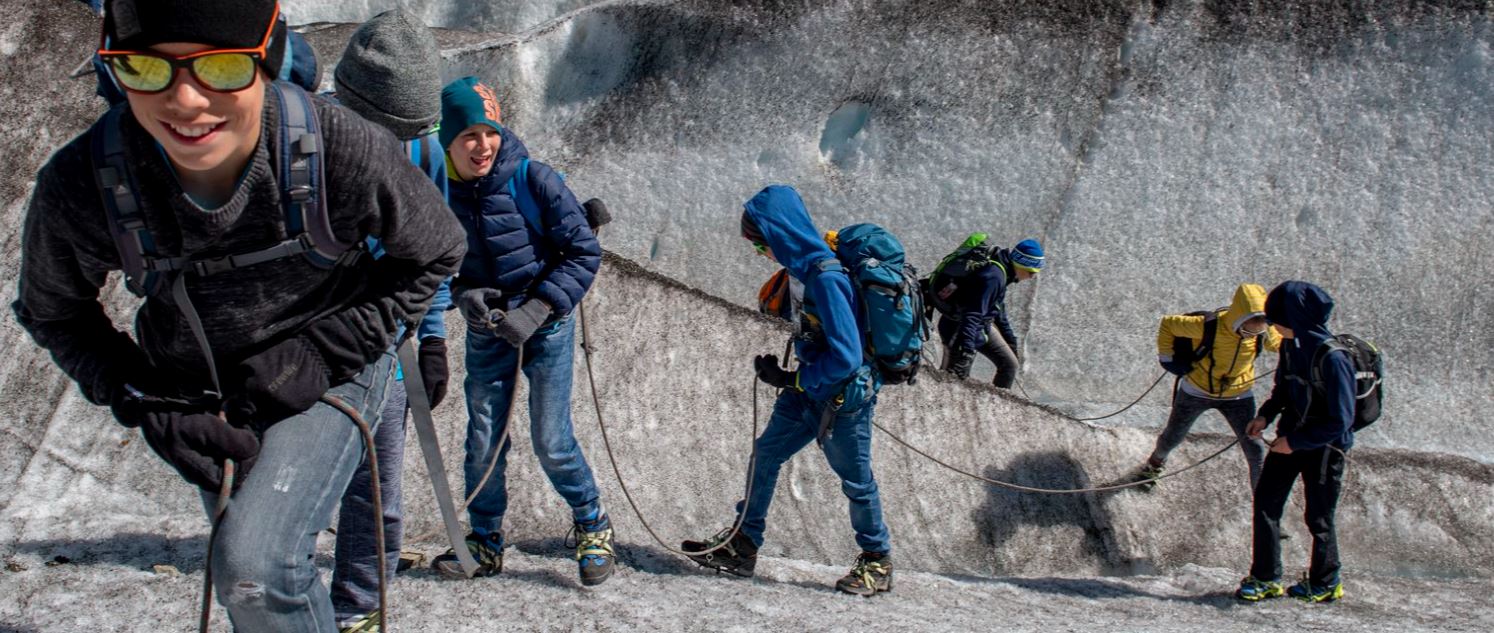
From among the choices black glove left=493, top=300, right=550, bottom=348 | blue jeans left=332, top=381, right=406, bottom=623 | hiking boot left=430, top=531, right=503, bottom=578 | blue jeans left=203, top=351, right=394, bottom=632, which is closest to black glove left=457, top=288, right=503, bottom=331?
black glove left=493, top=300, right=550, bottom=348

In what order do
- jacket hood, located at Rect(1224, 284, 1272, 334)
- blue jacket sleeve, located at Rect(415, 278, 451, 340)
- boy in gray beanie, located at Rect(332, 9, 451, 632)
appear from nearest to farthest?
boy in gray beanie, located at Rect(332, 9, 451, 632), blue jacket sleeve, located at Rect(415, 278, 451, 340), jacket hood, located at Rect(1224, 284, 1272, 334)

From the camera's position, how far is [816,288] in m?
4.54

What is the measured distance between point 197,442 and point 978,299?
21.1 feet

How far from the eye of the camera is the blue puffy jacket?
13.5 ft

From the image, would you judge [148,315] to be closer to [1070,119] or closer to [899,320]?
[899,320]

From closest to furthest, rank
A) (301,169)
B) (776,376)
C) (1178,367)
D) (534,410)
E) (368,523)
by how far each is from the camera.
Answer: (301,169), (368,523), (534,410), (776,376), (1178,367)

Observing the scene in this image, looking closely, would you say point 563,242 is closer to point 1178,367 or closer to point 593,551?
point 593,551

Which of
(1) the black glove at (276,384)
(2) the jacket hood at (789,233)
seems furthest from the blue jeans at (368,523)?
(2) the jacket hood at (789,233)

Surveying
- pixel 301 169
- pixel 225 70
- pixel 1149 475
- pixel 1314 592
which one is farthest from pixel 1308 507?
pixel 225 70

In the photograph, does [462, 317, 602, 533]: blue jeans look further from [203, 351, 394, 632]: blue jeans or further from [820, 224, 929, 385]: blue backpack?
[203, 351, 394, 632]: blue jeans

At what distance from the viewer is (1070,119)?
934 centimetres

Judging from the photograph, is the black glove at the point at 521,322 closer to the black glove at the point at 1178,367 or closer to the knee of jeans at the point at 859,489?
the knee of jeans at the point at 859,489

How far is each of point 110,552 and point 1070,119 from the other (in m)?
7.53

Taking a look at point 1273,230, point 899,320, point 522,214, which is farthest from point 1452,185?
point 522,214
